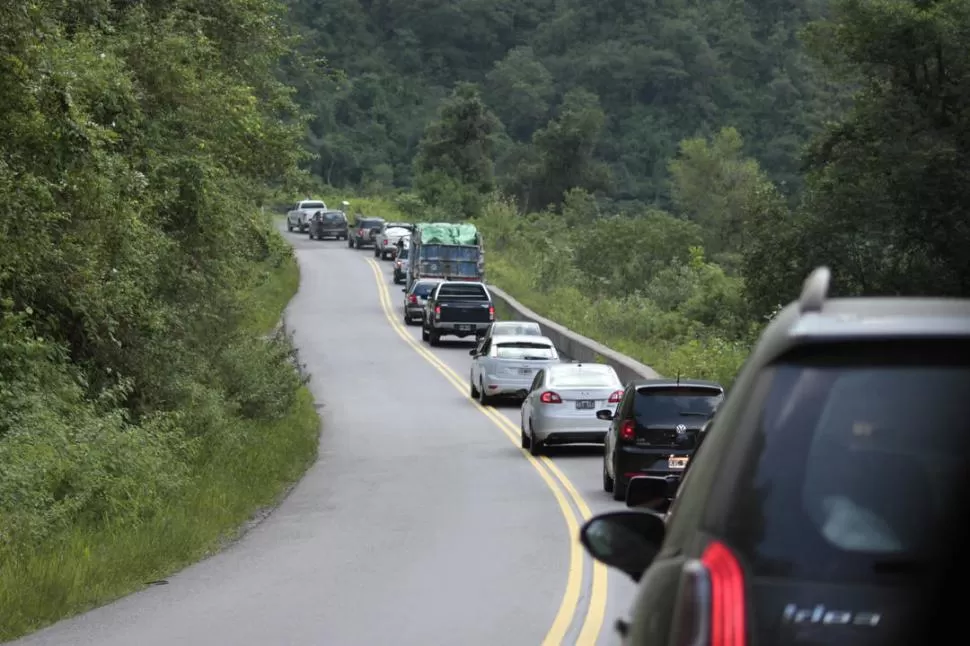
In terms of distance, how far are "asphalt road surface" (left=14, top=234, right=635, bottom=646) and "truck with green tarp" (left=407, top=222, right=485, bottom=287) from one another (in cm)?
2339

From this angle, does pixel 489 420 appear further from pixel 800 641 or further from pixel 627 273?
pixel 627 273

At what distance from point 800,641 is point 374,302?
61.3 metres

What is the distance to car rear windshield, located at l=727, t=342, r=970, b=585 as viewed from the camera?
3.45 meters

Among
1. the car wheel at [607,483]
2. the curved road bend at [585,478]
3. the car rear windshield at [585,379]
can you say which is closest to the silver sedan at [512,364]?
the curved road bend at [585,478]

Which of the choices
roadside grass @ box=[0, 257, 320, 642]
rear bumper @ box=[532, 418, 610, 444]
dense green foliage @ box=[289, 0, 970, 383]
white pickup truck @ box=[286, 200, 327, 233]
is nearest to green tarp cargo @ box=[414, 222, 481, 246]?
dense green foliage @ box=[289, 0, 970, 383]

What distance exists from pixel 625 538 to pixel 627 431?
15.5m

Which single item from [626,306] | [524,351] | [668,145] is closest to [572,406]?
[524,351]

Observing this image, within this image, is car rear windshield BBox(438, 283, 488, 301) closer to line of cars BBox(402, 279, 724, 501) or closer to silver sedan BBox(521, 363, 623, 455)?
line of cars BBox(402, 279, 724, 501)

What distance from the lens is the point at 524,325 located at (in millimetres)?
41688

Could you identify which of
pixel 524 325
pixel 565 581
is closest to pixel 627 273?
pixel 524 325

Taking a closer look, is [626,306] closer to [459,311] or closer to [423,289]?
[459,311]

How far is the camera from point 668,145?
466 feet

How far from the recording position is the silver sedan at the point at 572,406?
84.2 feet

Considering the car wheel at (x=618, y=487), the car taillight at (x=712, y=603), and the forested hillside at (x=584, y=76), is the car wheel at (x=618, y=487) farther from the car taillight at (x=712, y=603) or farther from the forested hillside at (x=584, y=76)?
the forested hillside at (x=584, y=76)
